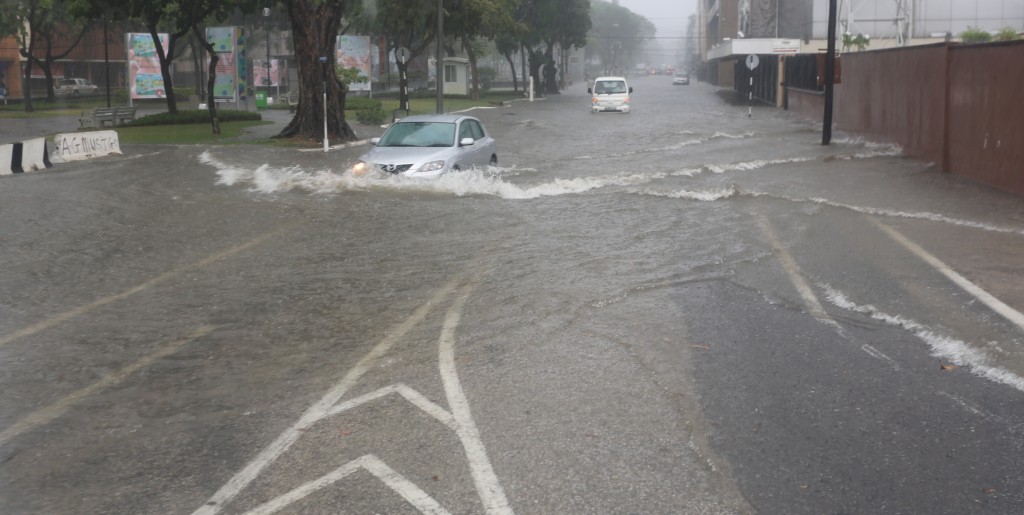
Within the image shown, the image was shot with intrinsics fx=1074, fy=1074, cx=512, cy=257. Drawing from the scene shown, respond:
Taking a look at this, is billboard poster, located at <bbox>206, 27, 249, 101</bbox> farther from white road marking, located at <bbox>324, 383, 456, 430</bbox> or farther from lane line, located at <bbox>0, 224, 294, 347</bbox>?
white road marking, located at <bbox>324, 383, 456, 430</bbox>

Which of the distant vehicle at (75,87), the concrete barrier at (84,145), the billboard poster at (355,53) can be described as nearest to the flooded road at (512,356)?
the concrete barrier at (84,145)

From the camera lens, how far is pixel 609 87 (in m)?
50.1

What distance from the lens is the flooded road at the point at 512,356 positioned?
203 inches

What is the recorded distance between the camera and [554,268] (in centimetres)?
1085

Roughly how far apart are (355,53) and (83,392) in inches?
2247

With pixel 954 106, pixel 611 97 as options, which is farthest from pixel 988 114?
pixel 611 97

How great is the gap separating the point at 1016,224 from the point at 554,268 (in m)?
6.46

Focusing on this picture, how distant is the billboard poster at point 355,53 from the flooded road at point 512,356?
46.4 metres

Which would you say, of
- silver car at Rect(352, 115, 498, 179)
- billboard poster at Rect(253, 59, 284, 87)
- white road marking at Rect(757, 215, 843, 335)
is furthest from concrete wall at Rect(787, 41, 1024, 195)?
billboard poster at Rect(253, 59, 284, 87)

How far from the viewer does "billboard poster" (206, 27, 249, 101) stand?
41.6 meters

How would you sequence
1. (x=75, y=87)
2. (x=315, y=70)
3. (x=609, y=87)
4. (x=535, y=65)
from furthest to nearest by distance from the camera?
(x=535, y=65), (x=75, y=87), (x=609, y=87), (x=315, y=70)

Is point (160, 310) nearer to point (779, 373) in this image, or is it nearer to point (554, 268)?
point (554, 268)

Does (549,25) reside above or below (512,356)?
above

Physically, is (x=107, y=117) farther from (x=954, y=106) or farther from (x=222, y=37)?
(x=954, y=106)
